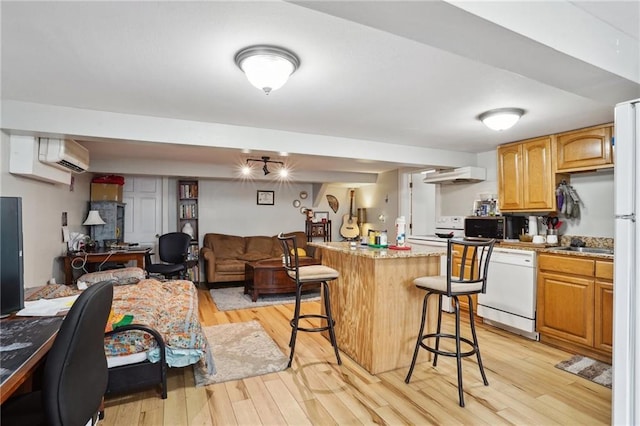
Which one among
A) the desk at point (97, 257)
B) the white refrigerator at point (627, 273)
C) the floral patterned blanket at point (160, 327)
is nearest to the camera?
the white refrigerator at point (627, 273)

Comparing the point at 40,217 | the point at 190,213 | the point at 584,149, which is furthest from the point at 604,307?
the point at 190,213

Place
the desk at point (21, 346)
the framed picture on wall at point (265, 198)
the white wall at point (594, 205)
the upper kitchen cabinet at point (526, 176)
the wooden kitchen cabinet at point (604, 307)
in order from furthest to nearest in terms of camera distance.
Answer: the framed picture on wall at point (265, 198) < the upper kitchen cabinet at point (526, 176) < the white wall at point (594, 205) < the wooden kitchen cabinet at point (604, 307) < the desk at point (21, 346)

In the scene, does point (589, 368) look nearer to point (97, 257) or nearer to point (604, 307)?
point (604, 307)

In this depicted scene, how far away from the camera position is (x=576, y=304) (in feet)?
10.4

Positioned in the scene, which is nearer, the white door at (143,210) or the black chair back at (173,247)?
the black chair back at (173,247)

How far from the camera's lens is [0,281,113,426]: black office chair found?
1.13 meters

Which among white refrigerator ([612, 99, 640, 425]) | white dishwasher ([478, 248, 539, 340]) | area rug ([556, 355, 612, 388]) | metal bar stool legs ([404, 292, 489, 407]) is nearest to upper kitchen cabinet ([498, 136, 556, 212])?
white dishwasher ([478, 248, 539, 340])

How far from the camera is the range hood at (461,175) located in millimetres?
4473

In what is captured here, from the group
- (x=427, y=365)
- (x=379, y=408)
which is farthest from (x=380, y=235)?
(x=379, y=408)

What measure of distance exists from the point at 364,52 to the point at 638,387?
219 centimetres

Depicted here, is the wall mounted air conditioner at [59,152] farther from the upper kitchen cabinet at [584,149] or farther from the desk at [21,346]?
the upper kitchen cabinet at [584,149]

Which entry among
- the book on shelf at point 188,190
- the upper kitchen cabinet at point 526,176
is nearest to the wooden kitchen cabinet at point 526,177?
the upper kitchen cabinet at point 526,176

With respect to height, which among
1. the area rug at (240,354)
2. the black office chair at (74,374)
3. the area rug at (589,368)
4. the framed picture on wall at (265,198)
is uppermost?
the framed picture on wall at (265,198)

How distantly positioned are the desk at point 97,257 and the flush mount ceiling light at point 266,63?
11.6ft
